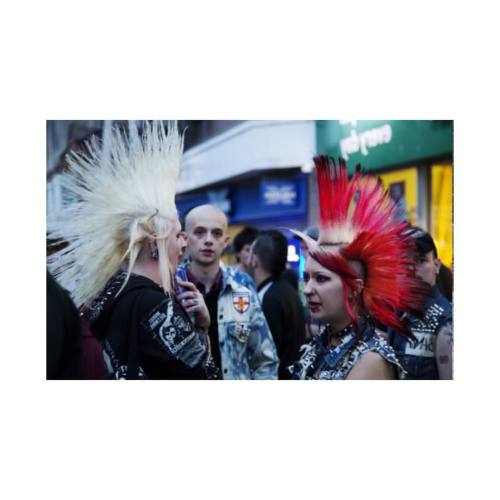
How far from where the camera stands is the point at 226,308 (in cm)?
388

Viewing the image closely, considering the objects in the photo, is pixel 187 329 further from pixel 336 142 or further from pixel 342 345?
pixel 336 142

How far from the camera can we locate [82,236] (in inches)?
150

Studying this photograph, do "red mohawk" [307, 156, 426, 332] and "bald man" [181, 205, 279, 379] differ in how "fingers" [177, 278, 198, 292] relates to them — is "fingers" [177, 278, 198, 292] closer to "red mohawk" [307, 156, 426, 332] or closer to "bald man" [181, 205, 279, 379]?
"bald man" [181, 205, 279, 379]

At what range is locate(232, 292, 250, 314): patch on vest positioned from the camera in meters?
3.90

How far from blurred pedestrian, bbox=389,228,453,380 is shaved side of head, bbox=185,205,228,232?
42.2 inches

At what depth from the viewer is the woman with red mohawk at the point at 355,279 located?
332cm

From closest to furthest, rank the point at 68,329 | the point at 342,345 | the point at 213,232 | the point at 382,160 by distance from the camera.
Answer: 1. the point at 342,345
2. the point at 68,329
3. the point at 213,232
4. the point at 382,160

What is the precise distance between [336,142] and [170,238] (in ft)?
3.62

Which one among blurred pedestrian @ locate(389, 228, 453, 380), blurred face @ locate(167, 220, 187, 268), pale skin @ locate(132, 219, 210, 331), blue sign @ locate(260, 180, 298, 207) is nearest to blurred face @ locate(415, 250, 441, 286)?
blurred pedestrian @ locate(389, 228, 453, 380)

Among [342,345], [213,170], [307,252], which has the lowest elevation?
[342,345]

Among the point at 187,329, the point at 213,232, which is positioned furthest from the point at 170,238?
the point at 187,329

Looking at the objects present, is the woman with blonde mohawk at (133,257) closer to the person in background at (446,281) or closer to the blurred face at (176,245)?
the blurred face at (176,245)

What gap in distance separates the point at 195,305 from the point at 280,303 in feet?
1.61

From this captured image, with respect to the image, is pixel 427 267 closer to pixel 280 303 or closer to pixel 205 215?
pixel 280 303
